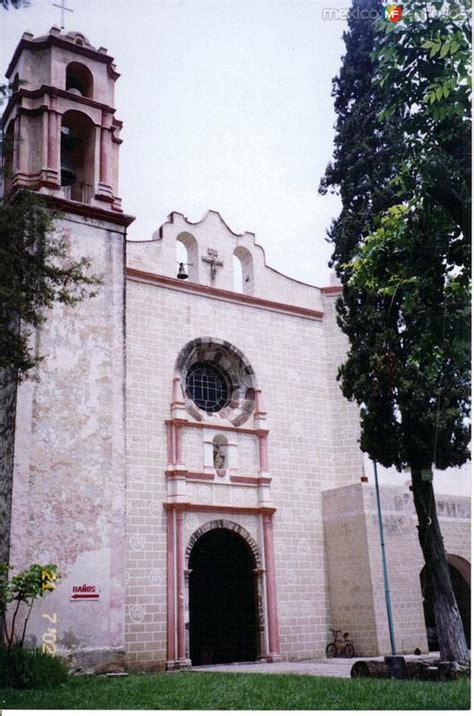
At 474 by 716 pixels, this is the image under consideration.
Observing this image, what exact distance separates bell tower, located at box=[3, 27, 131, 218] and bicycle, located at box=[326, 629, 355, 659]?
808 cm

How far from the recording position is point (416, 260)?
29.2ft

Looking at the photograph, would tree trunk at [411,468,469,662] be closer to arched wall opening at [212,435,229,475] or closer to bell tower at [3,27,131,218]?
arched wall opening at [212,435,229,475]

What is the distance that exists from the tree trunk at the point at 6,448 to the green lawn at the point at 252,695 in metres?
2.37

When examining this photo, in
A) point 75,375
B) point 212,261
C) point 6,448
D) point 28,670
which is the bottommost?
point 28,670

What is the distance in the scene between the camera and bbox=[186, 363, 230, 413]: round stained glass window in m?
14.3

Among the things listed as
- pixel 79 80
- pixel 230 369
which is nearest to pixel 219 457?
pixel 230 369

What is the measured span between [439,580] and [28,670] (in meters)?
5.30

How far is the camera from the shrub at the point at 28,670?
8227 mm

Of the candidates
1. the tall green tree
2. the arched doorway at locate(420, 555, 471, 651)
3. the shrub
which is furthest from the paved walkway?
the shrub

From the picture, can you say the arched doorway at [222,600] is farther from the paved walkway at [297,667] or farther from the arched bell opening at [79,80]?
the arched bell opening at [79,80]

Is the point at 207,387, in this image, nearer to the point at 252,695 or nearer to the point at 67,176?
the point at 67,176

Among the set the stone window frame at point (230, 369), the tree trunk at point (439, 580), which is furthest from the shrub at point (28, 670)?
the stone window frame at point (230, 369)

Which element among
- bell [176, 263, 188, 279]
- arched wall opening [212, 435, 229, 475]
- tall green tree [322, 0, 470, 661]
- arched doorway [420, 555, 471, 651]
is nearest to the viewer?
tall green tree [322, 0, 470, 661]

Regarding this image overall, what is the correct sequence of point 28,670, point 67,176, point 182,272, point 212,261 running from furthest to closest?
point 212,261, point 182,272, point 67,176, point 28,670
